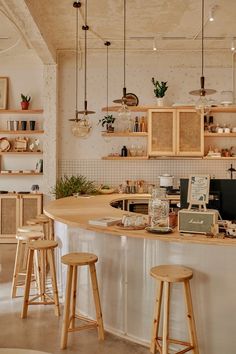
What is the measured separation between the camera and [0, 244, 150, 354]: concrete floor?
10.5 feet

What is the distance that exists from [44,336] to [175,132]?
4.48 m

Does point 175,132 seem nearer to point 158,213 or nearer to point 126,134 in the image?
point 126,134

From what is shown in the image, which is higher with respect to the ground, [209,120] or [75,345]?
[209,120]

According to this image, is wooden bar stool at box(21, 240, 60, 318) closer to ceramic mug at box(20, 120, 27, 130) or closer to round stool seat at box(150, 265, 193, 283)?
round stool seat at box(150, 265, 193, 283)

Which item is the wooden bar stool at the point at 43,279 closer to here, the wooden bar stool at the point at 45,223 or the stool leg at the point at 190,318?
the wooden bar stool at the point at 45,223

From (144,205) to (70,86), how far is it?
2653 millimetres

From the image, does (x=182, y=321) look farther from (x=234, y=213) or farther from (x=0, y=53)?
(x=0, y=53)

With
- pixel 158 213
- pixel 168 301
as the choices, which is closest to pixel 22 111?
pixel 158 213

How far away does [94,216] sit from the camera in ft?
12.8

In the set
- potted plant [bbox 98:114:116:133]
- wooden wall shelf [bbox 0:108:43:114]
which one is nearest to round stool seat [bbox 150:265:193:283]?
potted plant [bbox 98:114:116:133]

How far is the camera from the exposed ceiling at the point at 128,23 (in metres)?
5.20

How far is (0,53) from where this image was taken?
719 cm

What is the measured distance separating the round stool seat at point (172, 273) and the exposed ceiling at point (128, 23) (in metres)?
3.29

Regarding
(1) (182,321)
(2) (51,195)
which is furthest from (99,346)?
(2) (51,195)
